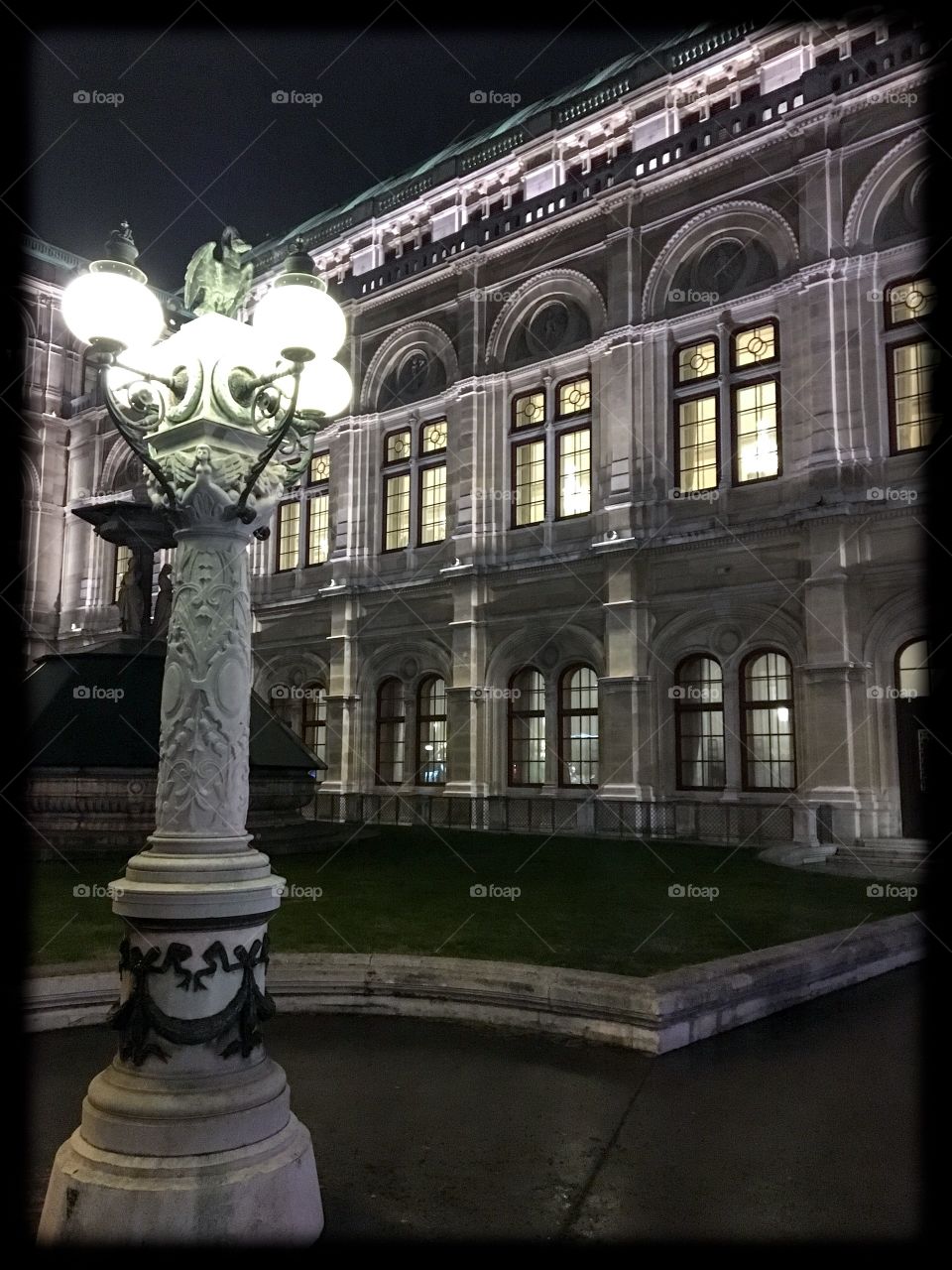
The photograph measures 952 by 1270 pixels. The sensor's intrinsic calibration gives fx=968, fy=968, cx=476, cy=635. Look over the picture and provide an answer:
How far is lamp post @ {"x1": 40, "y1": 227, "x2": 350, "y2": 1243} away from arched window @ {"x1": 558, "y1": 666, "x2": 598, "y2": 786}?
18.0 metres

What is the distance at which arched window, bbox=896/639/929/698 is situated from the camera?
17.0 m

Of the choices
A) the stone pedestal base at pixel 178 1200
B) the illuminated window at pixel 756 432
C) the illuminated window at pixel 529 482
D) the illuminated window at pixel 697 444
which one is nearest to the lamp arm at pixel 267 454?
the stone pedestal base at pixel 178 1200

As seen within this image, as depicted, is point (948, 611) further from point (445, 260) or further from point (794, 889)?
point (445, 260)

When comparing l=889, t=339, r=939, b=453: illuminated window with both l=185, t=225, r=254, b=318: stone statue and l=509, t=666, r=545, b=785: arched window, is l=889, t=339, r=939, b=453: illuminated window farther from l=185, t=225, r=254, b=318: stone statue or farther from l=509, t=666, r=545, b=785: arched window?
l=185, t=225, r=254, b=318: stone statue

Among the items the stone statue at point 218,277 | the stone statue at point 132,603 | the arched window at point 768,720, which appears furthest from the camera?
the arched window at point 768,720

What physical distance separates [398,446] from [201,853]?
24.4m

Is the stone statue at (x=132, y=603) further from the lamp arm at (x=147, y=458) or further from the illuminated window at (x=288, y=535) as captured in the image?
the illuminated window at (x=288, y=535)

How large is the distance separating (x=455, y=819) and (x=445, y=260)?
14.6 metres

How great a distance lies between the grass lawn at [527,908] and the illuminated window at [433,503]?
36.7ft

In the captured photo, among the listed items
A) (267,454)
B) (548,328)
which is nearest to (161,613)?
(267,454)

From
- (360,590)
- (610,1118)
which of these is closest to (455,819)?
(360,590)

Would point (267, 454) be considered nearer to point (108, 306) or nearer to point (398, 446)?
point (108, 306)

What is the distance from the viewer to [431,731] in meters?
25.0

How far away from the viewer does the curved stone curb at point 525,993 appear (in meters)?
6.17
